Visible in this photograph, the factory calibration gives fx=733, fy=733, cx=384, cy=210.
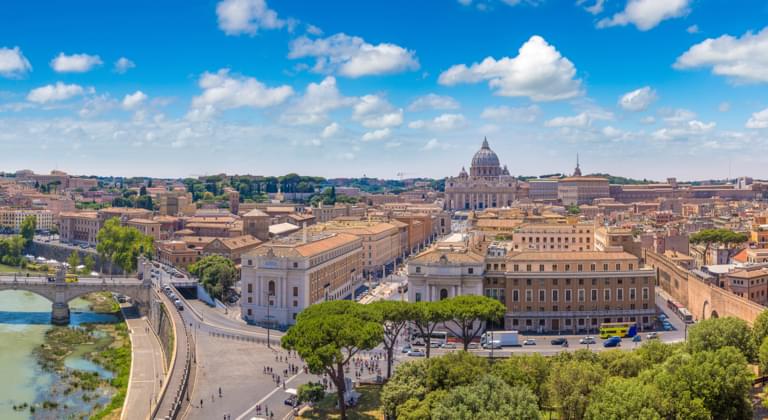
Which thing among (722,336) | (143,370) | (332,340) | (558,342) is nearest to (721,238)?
(558,342)

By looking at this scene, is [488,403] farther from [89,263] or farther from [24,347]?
[89,263]

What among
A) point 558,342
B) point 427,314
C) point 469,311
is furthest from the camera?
point 558,342

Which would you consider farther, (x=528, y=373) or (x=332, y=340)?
(x=332, y=340)

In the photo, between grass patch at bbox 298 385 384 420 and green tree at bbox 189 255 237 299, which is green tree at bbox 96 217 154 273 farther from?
grass patch at bbox 298 385 384 420

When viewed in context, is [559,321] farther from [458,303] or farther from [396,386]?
[396,386]

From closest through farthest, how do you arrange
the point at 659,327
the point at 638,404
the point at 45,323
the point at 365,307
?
the point at 638,404 < the point at 365,307 < the point at 659,327 < the point at 45,323

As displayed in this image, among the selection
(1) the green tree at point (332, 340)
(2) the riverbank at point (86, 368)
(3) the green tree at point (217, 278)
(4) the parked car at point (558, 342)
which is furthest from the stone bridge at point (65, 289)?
(4) the parked car at point (558, 342)

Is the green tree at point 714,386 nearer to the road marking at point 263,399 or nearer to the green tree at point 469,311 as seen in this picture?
the green tree at point 469,311

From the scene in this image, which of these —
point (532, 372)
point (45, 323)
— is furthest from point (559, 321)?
point (45, 323)
